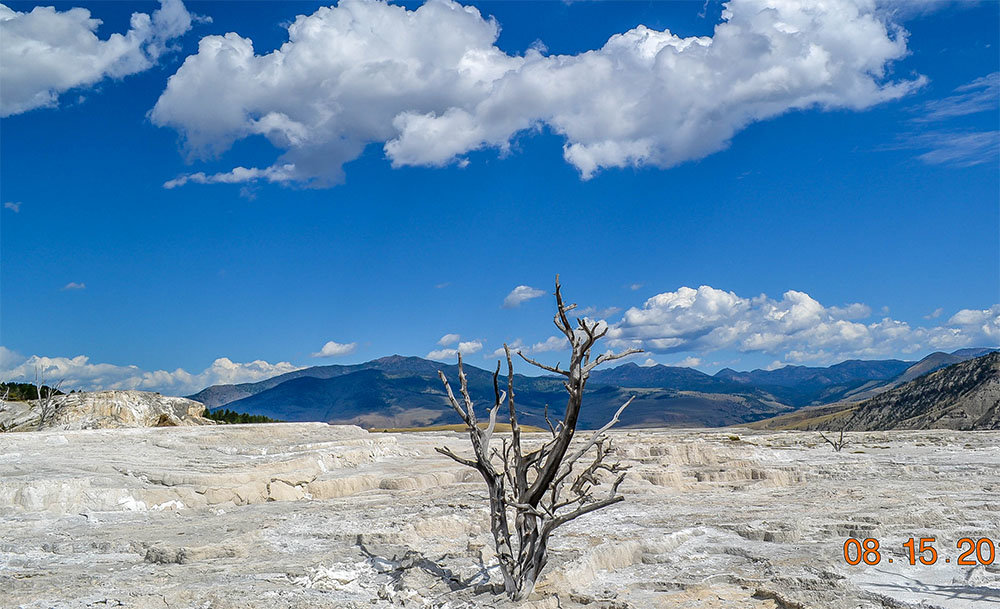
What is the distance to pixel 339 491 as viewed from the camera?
22359 mm

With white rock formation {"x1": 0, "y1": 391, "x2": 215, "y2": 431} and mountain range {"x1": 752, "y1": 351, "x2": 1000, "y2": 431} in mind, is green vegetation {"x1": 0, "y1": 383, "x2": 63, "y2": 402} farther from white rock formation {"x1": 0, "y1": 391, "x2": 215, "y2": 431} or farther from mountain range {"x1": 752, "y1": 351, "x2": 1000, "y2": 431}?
mountain range {"x1": 752, "y1": 351, "x2": 1000, "y2": 431}

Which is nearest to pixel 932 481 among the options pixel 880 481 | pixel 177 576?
pixel 880 481

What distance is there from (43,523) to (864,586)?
1603 centimetres

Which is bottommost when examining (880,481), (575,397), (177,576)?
(880,481)

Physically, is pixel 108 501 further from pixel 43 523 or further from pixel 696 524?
pixel 696 524

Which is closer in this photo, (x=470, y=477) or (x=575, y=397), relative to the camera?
(x=575, y=397)
